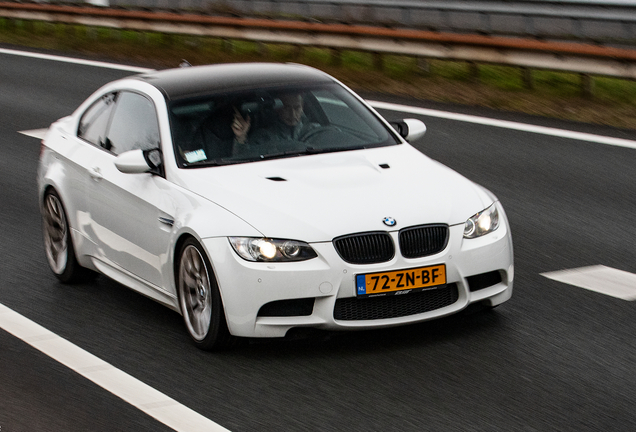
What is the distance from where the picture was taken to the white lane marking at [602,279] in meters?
7.66

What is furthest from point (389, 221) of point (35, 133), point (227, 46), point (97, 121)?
point (227, 46)

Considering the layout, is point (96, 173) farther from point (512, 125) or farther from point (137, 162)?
point (512, 125)

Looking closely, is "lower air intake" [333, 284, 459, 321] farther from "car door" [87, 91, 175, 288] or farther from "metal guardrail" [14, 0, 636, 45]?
"metal guardrail" [14, 0, 636, 45]

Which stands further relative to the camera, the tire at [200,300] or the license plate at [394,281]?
the tire at [200,300]

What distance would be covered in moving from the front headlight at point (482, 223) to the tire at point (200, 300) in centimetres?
143

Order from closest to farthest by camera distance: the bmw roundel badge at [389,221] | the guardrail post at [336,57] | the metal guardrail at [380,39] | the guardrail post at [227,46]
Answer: the bmw roundel badge at [389,221] < the metal guardrail at [380,39] < the guardrail post at [336,57] < the guardrail post at [227,46]

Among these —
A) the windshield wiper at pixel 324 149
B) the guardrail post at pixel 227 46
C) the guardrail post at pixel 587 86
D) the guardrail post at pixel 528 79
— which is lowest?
the guardrail post at pixel 227 46

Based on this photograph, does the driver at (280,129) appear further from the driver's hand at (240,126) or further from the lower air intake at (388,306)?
the lower air intake at (388,306)

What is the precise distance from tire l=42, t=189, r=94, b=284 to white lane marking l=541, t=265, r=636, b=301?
3275 millimetres

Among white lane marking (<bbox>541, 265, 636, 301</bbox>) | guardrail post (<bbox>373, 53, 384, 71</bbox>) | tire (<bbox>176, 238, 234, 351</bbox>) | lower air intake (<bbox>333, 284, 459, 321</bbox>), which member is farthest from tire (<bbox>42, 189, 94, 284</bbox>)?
guardrail post (<bbox>373, 53, 384, 71</bbox>)

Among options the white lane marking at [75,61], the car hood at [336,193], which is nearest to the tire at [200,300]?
the car hood at [336,193]

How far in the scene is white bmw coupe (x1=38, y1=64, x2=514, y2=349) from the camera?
6.34 metres

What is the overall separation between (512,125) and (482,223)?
7.03 metres

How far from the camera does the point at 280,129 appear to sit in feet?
24.8
